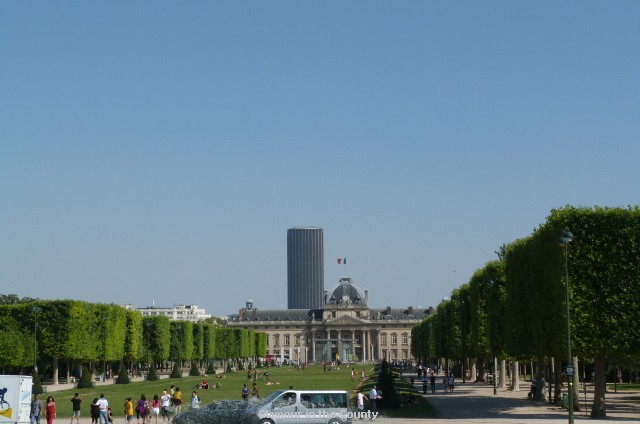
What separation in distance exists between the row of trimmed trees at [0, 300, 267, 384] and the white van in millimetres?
41710

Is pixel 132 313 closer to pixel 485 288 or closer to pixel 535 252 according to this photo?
pixel 485 288

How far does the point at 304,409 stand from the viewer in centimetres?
3706

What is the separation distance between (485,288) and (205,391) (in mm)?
22092

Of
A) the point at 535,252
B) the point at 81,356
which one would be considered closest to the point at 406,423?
the point at 535,252

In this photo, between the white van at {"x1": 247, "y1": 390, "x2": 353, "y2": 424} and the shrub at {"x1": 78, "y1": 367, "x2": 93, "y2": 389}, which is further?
the shrub at {"x1": 78, "y1": 367, "x2": 93, "y2": 389}

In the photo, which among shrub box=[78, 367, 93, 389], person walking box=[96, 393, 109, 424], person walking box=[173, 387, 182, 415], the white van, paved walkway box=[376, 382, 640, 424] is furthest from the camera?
shrub box=[78, 367, 93, 389]

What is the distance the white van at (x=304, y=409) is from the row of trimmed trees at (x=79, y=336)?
137 ft

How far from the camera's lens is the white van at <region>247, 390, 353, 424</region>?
3688cm

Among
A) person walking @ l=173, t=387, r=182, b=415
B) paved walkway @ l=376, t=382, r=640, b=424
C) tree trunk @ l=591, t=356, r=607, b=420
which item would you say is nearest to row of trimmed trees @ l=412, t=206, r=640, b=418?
tree trunk @ l=591, t=356, r=607, b=420

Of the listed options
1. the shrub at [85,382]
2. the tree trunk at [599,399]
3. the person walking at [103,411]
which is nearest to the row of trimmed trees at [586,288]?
the tree trunk at [599,399]

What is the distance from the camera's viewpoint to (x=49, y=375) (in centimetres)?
11188

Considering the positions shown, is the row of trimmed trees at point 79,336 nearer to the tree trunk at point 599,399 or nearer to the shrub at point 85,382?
the shrub at point 85,382

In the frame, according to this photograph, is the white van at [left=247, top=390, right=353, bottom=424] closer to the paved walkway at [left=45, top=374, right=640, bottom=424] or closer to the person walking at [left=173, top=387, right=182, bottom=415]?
the paved walkway at [left=45, top=374, right=640, bottom=424]

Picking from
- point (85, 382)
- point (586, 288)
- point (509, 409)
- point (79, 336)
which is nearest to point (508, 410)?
point (509, 409)
